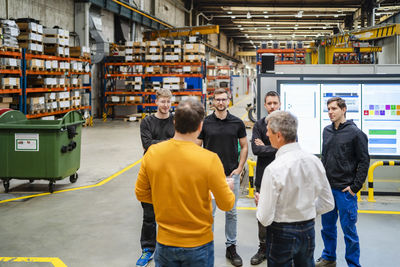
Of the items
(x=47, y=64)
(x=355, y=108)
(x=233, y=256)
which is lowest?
(x=233, y=256)

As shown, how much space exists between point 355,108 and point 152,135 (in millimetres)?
3324

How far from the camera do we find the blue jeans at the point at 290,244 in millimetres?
2838

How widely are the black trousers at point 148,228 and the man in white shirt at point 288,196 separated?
6.37ft

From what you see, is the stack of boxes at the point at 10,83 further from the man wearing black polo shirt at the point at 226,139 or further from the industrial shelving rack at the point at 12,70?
the man wearing black polo shirt at the point at 226,139

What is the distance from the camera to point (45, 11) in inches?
663

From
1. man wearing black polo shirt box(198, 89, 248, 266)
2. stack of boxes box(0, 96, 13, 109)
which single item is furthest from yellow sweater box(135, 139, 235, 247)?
stack of boxes box(0, 96, 13, 109)

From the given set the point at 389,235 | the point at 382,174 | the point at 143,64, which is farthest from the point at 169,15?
the point at 389,235

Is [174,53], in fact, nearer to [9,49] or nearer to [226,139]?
[9,49]

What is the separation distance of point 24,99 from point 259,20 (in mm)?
30065

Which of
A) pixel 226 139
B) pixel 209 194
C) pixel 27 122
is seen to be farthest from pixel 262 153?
pixel 27 122

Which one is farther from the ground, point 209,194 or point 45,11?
point 45,11

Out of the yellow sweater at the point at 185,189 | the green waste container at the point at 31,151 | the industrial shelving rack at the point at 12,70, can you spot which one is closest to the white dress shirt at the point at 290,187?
the yellow sweater at the point at 185,189

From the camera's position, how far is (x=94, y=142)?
13.8 metres

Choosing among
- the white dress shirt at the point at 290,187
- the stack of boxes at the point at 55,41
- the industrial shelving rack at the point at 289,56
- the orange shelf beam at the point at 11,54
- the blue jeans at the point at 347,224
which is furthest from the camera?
the industrial shelving rack at the point at 289,56
